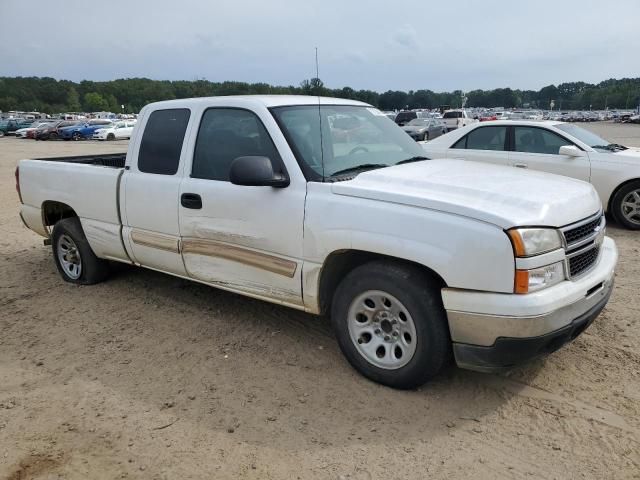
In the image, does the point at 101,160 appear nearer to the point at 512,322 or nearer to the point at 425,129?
the point at 512,322

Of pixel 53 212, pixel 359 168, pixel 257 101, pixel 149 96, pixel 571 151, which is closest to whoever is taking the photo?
pixel 359 168

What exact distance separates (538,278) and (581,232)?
0.60m

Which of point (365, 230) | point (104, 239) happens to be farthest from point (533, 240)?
point (104, 239)

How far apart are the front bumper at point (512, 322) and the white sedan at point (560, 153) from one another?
17.6 ft

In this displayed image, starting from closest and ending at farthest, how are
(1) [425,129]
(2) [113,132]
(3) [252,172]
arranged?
(3) [252,172], (1) [425,129], (2) [113,132]

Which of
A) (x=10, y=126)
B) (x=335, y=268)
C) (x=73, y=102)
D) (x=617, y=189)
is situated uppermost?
(x=73, y=102)

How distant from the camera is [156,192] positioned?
4.41m

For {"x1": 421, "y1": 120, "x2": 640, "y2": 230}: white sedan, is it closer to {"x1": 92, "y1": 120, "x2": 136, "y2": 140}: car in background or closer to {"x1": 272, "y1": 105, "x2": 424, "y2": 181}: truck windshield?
{"x1": 272, "y1": 105, "x2": 424, "y2": 181}: truck windshield

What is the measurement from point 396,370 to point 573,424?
1039 mm

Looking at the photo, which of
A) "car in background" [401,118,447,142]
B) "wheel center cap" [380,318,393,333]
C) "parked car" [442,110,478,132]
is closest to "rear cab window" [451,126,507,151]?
"wheel center cap" [380,318,393,333]

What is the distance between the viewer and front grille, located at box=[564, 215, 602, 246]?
10.2 ft

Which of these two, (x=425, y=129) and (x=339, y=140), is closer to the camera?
(x=339, y=140)

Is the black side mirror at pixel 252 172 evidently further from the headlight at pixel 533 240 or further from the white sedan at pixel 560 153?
the white sedan at pixel 560 153

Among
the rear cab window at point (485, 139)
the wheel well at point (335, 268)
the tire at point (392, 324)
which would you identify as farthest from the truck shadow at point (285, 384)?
the rear cab window at point (485, 139)
